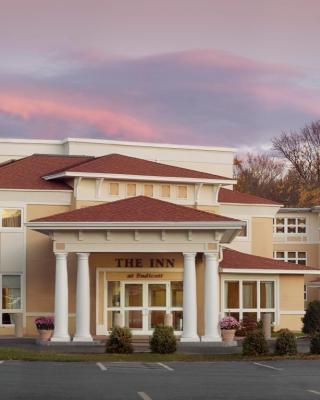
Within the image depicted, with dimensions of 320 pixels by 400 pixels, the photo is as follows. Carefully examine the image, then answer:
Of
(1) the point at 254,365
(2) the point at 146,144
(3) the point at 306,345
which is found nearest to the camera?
(1) the point at 254,365

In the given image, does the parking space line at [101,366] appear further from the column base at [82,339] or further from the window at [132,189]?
the window at [132,189]

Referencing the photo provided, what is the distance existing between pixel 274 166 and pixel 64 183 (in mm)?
62044

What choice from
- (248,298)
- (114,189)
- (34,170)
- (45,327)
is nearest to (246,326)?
(248,298)

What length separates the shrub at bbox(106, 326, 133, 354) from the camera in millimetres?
34875

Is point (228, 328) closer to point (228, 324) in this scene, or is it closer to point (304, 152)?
point (228, 324)

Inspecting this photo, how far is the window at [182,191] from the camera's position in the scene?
48156mm

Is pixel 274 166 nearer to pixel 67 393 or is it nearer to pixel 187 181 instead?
pixel 187 181

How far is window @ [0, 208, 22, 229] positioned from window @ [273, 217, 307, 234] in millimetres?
27238

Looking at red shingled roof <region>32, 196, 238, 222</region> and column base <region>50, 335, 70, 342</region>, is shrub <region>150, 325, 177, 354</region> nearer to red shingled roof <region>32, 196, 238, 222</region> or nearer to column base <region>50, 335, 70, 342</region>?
column base <region>50, 335, 70, 342</region>

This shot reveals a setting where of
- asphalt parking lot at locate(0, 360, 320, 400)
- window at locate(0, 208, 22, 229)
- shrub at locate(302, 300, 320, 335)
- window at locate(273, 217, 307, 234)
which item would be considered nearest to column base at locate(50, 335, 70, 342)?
window at locate(0, 208, 22, 229)

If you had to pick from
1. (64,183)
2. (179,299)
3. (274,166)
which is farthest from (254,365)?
(274,166)

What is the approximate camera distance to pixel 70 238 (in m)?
40.9

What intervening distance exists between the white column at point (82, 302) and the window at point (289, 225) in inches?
1210

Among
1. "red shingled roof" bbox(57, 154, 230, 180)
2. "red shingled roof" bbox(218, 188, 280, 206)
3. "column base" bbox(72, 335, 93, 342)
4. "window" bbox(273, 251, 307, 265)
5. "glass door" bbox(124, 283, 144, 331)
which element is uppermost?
"red shingled roof" bbox(57, 154, 230, 180)
